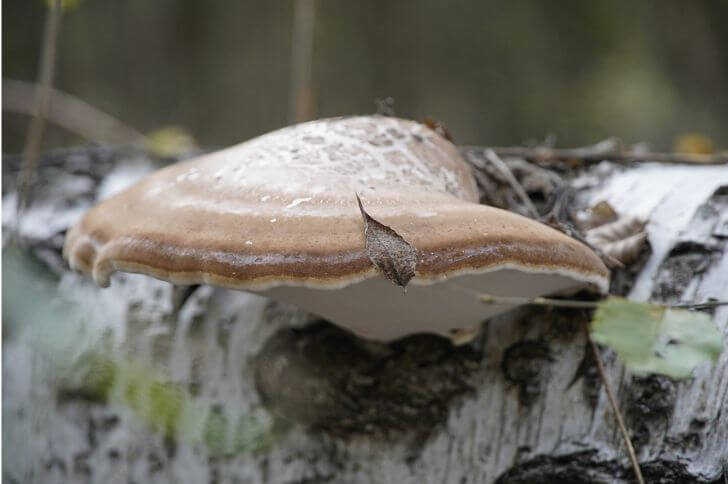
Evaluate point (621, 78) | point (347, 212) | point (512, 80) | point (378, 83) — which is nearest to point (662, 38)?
point (621, 78)

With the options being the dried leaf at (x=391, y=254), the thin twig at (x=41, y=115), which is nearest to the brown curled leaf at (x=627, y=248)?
the dried leaf at (x=391, y=254)

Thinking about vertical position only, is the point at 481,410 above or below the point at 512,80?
below

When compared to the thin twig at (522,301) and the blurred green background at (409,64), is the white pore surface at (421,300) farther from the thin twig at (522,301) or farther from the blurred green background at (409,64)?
the blurred green background at (409,64)

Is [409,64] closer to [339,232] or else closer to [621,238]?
[621,238]

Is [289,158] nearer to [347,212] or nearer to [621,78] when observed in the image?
[347,212]

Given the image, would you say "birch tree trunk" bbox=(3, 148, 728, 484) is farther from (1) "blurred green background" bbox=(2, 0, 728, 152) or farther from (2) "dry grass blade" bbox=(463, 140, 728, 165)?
(1) "blurred green background" bbox=(2, 0, 728, 152)

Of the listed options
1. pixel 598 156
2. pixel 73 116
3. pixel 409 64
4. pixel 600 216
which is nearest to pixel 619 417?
pixel 600 216

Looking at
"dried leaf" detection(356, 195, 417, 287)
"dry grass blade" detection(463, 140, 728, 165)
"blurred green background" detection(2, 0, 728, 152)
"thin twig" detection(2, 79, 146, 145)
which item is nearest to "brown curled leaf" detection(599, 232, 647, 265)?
"dry grass blade" detection(463, 140, 728, 165)
